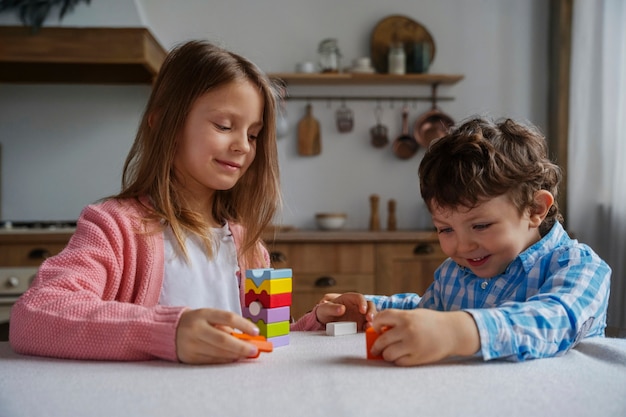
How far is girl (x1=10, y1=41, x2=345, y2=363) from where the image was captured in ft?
3.17

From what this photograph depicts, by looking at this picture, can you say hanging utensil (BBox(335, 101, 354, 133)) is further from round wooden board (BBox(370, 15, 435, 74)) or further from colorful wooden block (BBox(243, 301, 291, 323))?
colorful wooden block (BBox(243, 301, 291, 323))

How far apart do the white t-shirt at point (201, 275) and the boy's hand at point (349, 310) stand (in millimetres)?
217

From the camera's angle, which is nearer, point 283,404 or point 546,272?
point 283,404

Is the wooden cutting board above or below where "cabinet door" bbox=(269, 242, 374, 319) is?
above

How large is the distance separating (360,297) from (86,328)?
47 centimetres

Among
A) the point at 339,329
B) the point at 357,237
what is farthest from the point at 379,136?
the point at 339,329

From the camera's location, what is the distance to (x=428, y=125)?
150 inches

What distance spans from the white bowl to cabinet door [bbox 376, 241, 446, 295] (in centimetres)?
46

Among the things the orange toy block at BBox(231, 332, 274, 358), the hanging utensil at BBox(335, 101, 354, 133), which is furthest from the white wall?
the orange toy block at BBox(231, 332, 274, 358)

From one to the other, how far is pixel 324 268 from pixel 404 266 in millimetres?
378

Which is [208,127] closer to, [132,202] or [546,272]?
[132,202]

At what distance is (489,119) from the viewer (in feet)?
3.82

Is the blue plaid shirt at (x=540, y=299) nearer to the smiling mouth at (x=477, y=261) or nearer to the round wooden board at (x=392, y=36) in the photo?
the smiling mouth at (x=477, y=261)

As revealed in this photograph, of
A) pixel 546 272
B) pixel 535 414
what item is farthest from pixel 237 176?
pixel 535 414
